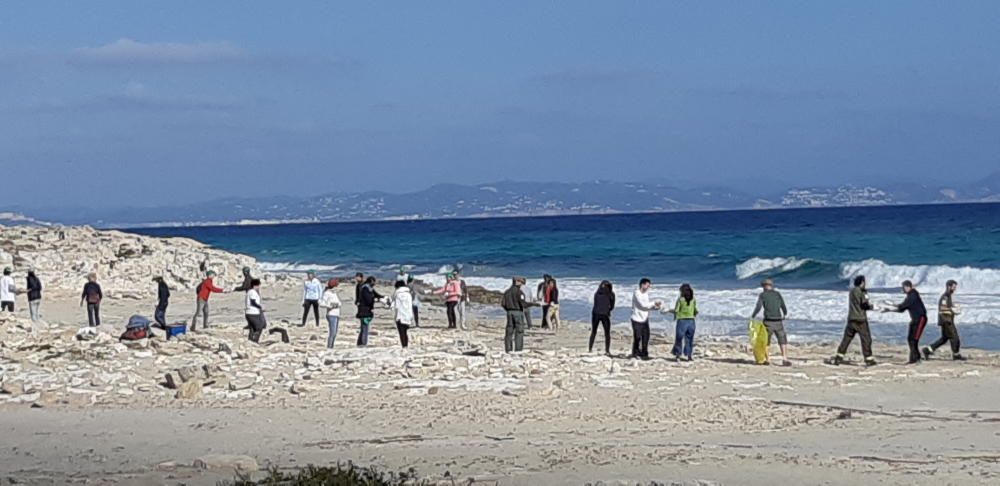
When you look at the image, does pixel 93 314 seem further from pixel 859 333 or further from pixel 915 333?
pixel 915 333

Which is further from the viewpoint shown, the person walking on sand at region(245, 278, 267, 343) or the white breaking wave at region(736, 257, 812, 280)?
the white breaking wave at region(736, 257, 812, 280)

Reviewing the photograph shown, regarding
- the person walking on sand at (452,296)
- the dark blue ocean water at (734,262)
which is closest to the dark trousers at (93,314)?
the person walking on sand at (452,296)

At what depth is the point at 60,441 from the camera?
1187cm

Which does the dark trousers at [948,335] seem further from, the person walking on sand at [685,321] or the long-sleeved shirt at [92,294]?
the long-sleeved shirt at [92,294]

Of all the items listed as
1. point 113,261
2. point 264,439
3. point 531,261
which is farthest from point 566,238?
point 264,439

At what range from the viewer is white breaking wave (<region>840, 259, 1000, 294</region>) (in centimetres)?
3706

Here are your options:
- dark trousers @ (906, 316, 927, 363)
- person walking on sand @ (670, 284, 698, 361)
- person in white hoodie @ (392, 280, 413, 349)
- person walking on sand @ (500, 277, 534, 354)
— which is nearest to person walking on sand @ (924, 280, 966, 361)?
dark trousers @ (906, 316, 927, 363)

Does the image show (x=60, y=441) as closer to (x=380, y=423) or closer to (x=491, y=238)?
(x=380, y=423)

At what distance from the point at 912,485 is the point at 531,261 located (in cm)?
5033

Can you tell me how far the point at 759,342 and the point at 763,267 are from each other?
2926 centimetres

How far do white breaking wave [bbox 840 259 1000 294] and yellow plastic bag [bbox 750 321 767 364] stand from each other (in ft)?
67.2

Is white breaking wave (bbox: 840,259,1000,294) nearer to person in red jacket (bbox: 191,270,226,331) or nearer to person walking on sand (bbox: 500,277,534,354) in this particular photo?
person walking on sand (bbox: 500,277,534,354)

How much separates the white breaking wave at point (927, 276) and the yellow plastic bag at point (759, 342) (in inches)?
806

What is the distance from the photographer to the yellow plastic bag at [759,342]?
17.7m
